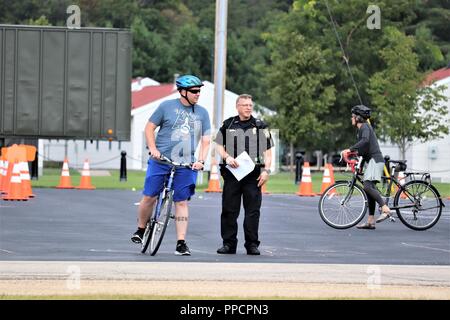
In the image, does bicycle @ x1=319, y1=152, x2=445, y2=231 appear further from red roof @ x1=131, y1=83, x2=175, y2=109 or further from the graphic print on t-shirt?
red roof @ x1=131, y1=83, x2=175, y2=109

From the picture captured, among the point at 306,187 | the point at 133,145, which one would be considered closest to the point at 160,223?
the point at 306,187

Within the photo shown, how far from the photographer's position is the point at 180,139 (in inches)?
535

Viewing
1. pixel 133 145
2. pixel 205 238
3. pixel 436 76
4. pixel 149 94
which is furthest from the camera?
pixel 149 94

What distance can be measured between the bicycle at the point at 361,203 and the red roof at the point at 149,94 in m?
56.7

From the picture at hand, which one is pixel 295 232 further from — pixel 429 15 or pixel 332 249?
pixel 429 15

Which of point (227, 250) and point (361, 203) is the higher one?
point (361, 203)

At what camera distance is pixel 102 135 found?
1239 inches

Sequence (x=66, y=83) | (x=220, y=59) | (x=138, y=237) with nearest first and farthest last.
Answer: (x=138, y=237)
(x=66, y=83)
(x=220, y=59)

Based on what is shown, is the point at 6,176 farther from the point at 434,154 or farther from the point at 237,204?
the point at 434,154

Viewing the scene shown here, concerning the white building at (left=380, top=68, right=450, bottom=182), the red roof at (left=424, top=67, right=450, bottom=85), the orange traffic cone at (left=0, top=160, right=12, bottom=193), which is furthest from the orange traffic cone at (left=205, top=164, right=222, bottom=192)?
the white building at (left=380, top=68, right=450, bottom=182)

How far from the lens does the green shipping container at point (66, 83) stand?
3069 cm

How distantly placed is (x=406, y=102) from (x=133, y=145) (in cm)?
2958

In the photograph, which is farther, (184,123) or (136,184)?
(136,184)
